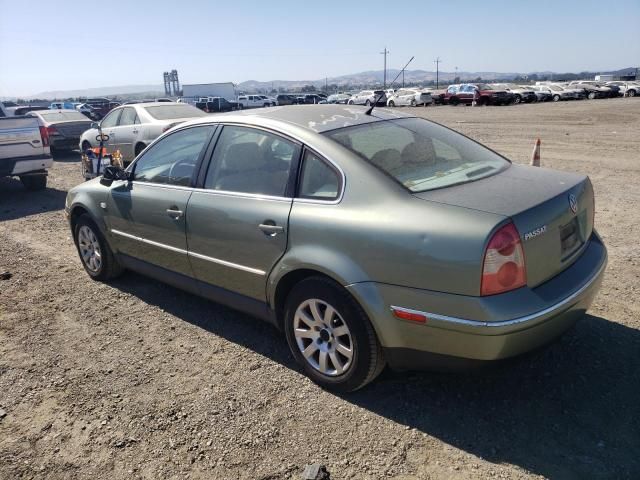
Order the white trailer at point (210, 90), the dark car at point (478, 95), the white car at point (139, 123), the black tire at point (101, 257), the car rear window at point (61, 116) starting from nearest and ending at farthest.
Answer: the black tire at point (101, 257) → the white car at point (139, 123) → the car rear window at point (61, 116) → the dark car at point (478, 95) → the white trailer at point (210, 90)

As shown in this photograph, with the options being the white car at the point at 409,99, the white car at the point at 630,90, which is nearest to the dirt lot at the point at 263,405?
the white car at the point at 409,99

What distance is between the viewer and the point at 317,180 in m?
3.16

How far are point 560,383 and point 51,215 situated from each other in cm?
807

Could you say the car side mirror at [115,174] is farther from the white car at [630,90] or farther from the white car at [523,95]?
the white car at [630,90]

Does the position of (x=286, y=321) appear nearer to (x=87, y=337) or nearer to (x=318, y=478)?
(x=318, y=478)

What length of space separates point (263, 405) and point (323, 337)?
1.83ft

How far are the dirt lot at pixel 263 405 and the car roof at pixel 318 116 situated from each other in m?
1.65

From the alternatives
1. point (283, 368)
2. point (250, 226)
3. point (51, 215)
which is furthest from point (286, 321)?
point (51, 215)

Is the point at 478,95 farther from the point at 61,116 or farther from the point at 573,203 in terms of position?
the point at 573,203

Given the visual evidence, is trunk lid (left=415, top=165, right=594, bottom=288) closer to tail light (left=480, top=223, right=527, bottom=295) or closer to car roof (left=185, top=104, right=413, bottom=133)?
tail light (left=480, top=223, right=527, bottom=295)

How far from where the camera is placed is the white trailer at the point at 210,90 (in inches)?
2355

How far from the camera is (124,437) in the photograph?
9.65 feet

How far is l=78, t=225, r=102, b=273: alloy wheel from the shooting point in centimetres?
510

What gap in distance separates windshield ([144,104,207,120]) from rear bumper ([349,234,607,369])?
908cm
